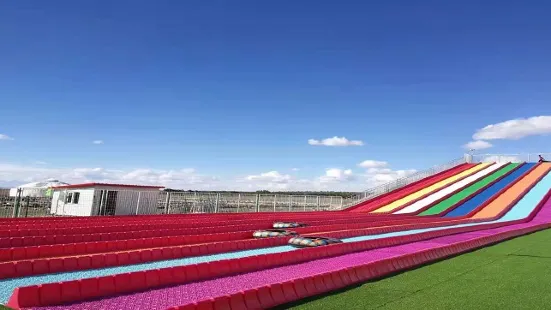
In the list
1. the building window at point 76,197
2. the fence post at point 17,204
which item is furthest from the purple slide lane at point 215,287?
the building window at point 76,197

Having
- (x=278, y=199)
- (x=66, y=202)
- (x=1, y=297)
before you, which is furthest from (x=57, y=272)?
(x=278, y=199)

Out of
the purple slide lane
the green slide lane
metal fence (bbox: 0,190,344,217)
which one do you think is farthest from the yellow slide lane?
the purple slide lane

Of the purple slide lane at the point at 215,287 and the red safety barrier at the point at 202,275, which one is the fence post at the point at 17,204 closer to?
the red safety barrier at the point at 202,275

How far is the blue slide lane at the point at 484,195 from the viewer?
2605 cm

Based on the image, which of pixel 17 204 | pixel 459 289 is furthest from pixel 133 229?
pixel 459 289

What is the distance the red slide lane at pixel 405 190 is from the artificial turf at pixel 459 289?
771 inches

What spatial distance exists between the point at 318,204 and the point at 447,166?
21.4 m

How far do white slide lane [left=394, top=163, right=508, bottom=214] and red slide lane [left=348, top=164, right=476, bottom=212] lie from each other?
2163 mm

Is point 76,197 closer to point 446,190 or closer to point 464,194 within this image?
point 464,194

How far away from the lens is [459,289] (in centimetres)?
696

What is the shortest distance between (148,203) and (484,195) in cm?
2312

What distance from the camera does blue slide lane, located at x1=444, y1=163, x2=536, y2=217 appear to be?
2605 cm

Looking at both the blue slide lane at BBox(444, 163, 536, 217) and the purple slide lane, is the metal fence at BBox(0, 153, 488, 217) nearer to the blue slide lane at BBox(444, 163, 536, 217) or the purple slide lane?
the blue slide lane at BBox(444, 163, 536, 217)

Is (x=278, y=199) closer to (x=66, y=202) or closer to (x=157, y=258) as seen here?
(x=66, y=202)
